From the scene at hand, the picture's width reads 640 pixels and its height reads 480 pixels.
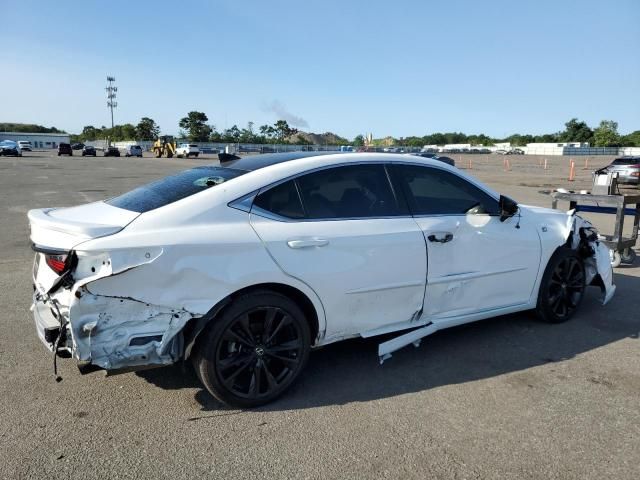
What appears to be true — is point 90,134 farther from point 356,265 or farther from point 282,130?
point 356,265

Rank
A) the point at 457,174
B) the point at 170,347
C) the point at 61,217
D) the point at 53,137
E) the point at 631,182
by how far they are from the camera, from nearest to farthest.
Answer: the point at 170,347 → the point at 61,217 → the point at 457,174 → the point at 631,182 → the point at 53,137

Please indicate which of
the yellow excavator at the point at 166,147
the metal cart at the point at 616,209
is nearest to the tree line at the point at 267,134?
the yellow excavator at the point at 166,147

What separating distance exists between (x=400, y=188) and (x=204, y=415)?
210 cm

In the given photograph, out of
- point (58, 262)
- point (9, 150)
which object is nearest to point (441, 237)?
point (58, 262)

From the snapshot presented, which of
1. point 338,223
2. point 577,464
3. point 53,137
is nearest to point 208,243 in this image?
point 338,223

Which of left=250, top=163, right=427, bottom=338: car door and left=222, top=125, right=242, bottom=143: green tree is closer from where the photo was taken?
left=250, top=163, right=427, bottom=338: car door

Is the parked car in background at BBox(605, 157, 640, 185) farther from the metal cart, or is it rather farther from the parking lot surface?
the parking lot surface

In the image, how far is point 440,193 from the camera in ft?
13.2

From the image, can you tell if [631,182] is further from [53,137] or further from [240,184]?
[53,137]

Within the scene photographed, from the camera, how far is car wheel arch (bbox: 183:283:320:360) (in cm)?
296

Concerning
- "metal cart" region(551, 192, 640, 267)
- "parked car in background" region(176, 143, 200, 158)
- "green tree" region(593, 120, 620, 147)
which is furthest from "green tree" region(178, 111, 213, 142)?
"metal cart" region(551, 192, 640, 267)

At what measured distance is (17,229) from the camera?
30.5 ft

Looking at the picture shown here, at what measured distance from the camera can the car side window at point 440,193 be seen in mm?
3850

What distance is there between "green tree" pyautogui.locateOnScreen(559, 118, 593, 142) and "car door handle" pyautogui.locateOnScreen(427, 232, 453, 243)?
14367 centimetres
